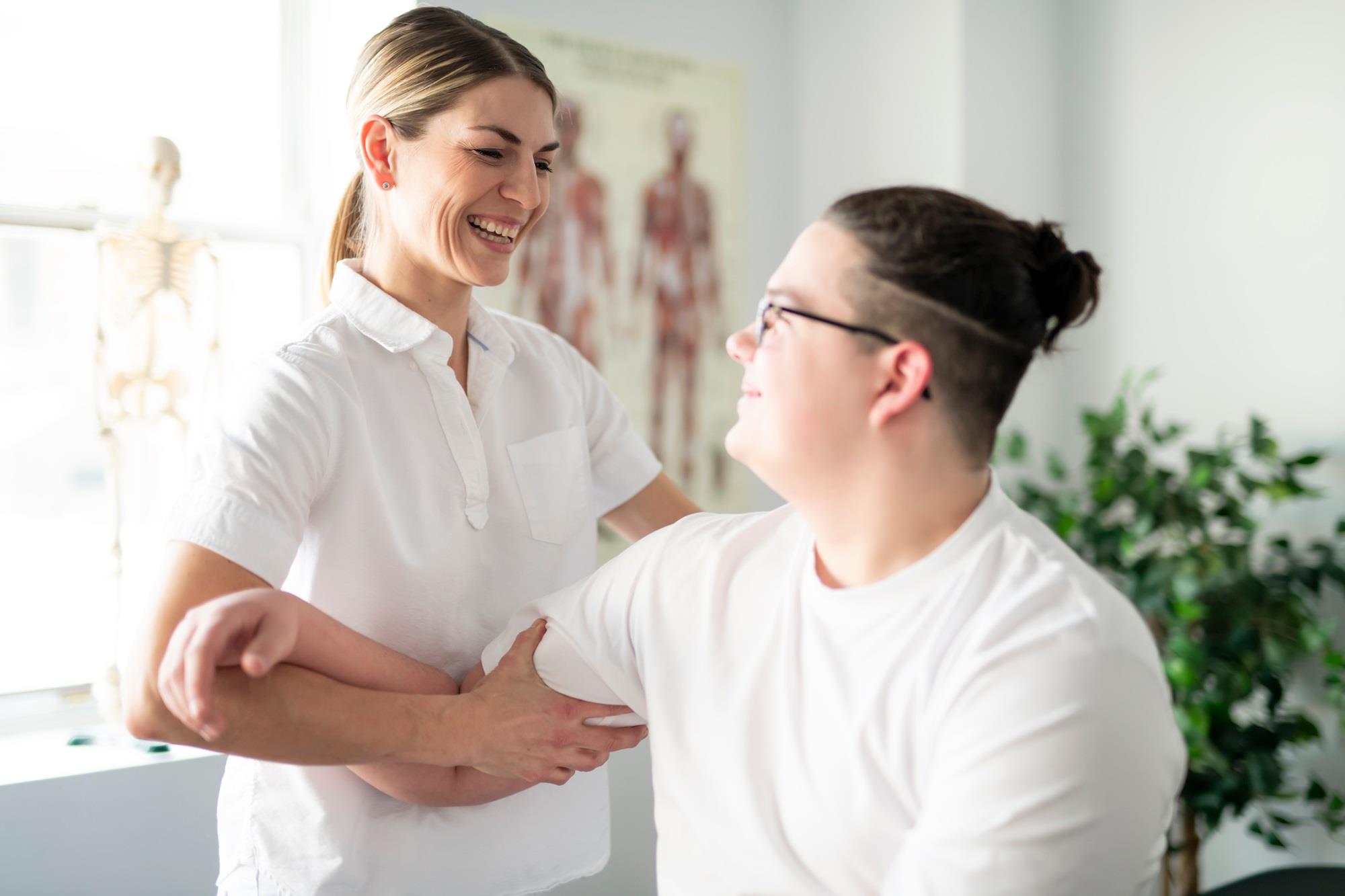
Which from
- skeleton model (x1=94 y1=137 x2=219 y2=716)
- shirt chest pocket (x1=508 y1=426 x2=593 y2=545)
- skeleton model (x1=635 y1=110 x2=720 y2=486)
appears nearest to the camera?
shirt chest pocket (x1=508 y1=426 x2=593 y2=545)

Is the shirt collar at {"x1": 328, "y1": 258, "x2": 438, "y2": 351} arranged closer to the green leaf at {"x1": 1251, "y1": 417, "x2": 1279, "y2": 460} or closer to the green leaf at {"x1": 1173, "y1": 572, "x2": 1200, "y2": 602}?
the green leaf at {"x1": 1173, "y1": 572, "x2": 1200, "y2": 602}

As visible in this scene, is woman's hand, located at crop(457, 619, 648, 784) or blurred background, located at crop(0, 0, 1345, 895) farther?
blurred background, located at crop(0, 0, 1345, 895)

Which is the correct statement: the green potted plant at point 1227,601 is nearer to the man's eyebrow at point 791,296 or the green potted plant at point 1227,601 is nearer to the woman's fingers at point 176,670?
the man's eyebrow at point 791,296

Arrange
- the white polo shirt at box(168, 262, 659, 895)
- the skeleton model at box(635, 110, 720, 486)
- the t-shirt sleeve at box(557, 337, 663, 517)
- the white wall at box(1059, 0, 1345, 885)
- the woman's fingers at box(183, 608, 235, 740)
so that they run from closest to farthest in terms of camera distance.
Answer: the woman's fingers at box(183, 608, 235, 740)
the white polo shirt at box(168, 262, 659, 895)
the t-shirt sleeve at box(557, 337, 663, 517)
the white wall at box(1059, 0, 1345, 885)
the skeleton model at box(635, 110, 720, 486)

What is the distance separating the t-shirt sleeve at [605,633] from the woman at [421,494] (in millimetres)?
33

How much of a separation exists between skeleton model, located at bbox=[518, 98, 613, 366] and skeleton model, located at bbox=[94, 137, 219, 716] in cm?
84

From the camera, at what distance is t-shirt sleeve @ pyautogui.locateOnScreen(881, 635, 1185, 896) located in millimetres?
940

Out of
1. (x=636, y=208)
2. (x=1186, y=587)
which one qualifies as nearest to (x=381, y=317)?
(x=636, y=208)

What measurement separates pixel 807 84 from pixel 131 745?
2637 mm

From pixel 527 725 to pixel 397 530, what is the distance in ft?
1.00

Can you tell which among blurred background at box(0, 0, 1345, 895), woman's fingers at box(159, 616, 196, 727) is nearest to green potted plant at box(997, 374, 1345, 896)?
blurred background at box(0, 0, 1345, 895)

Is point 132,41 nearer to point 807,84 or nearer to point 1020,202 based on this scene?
point 807,84

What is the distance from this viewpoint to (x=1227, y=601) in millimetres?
2627

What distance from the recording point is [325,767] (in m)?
1.44
